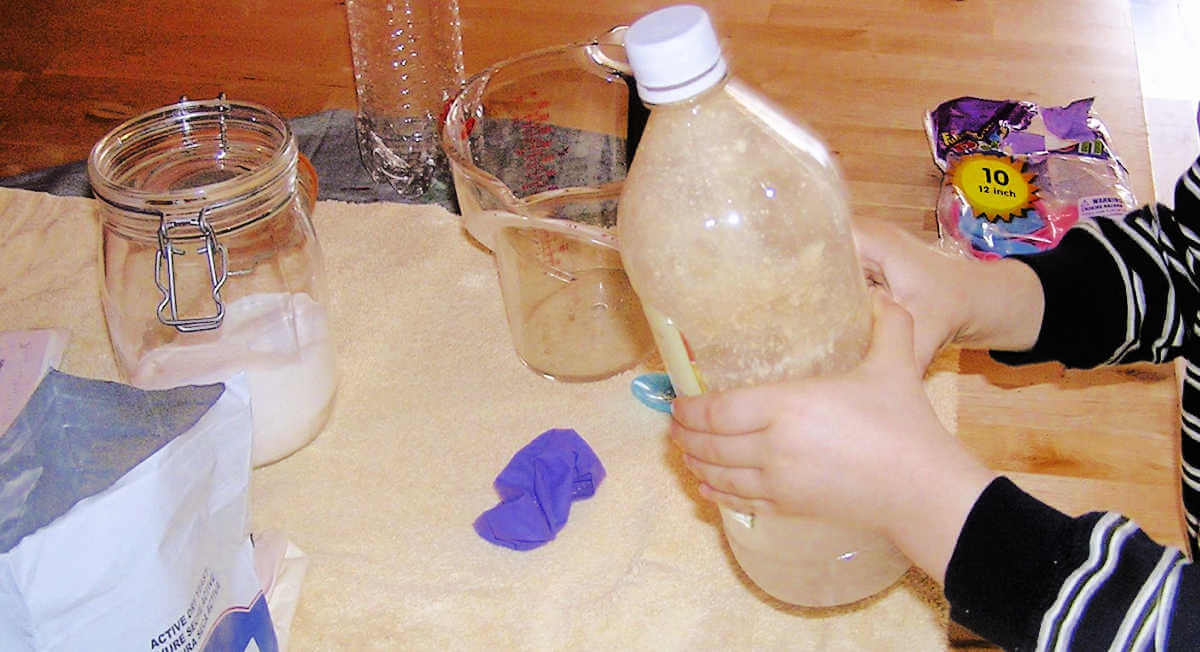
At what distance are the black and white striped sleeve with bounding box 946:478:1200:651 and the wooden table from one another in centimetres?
50

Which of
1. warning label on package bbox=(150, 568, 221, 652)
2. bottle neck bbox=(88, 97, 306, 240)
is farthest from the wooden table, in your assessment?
warning label on package bbox=(150, 568, 221, 652)

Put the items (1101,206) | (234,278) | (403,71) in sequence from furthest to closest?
(403,71), (1101,206), (234,278)

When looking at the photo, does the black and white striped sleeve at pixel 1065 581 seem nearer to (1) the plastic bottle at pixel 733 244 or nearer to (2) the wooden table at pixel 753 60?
(1) the plastic bottle at pixel 733 244

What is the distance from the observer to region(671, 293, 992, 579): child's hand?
0.52m

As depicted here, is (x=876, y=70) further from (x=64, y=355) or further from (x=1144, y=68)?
(x=64, y=355)

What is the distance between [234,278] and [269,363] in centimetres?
8

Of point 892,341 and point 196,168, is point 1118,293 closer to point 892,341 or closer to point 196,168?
point 892,341

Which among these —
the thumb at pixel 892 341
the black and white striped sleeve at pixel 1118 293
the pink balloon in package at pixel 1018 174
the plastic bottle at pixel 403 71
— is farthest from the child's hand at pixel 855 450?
the plastic bottle at pixel 403 71

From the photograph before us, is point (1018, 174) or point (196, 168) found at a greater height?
point (196, 168)

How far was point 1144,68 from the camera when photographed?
1362 mm

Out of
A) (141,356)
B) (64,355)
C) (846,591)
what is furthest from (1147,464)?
(64,355)

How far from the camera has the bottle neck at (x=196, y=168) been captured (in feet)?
2.24

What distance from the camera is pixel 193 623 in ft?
1.80

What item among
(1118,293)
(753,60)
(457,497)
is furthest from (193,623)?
(753,60)
